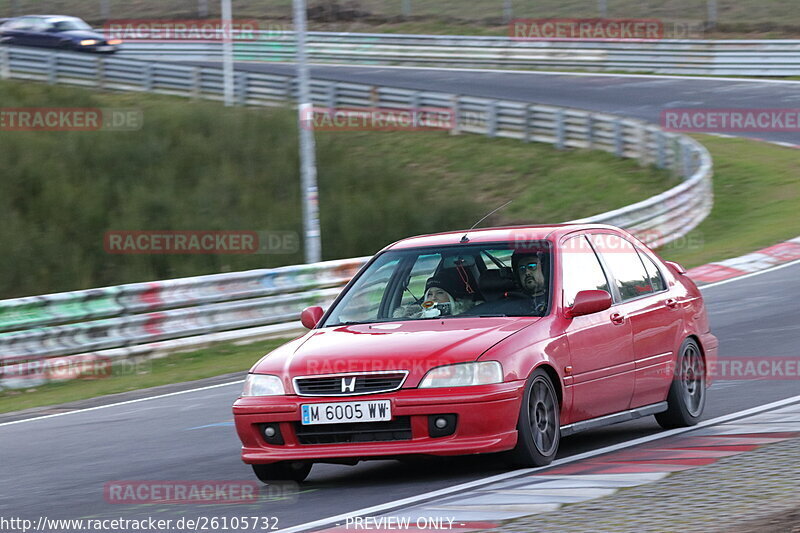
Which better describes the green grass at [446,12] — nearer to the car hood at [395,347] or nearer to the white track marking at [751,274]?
the white track marking at [751,274]

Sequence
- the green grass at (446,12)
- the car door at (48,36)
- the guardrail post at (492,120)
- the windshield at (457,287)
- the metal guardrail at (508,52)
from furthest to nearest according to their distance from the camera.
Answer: the green grass at (446,12) < the car door at (48,36) < the metal guardrail at (508,52) < the guardrail post at (492,120) < the windshield at (457,287)

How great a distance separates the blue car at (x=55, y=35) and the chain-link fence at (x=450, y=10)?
32.3 feet

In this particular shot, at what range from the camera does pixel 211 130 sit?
2986 centimetres

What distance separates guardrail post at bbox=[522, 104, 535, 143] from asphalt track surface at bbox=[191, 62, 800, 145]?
3.21m

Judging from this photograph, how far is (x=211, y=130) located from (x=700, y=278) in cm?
1440

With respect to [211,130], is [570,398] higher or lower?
higher

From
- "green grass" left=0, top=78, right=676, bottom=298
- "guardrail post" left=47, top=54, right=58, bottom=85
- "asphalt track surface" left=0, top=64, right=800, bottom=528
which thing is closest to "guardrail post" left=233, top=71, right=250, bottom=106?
"green grass" left=0, top=78, right=676, bottom=298

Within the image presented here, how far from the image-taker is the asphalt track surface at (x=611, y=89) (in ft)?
118

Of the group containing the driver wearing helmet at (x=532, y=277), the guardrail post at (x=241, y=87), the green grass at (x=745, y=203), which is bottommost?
the green grass at (x=745, y=203)

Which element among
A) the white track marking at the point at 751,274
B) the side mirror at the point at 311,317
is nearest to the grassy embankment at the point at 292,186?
the white track marking at the point at 751,274

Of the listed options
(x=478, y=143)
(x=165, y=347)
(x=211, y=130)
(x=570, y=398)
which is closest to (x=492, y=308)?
(x=570, y=398)

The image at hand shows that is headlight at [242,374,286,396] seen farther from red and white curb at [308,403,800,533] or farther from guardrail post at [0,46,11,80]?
guardrail post at [0,46,11,80]

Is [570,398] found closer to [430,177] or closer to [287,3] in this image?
[430,177]

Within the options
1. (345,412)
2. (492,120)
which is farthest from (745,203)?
(345,412)
